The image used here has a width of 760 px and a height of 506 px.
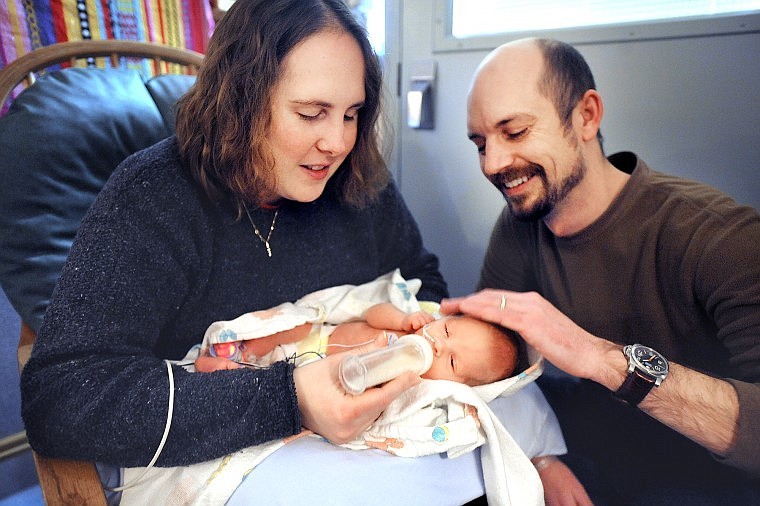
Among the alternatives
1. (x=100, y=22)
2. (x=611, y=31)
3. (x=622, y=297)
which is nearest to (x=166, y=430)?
(x=622, y=297)

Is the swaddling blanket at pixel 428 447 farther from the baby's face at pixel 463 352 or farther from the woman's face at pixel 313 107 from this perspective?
the woman's face at pixel 313 107

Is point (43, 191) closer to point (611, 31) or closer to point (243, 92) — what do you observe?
point (243, 92)

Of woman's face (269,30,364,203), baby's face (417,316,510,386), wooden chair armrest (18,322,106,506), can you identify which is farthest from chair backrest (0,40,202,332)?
baby's face (417,316,510,386)

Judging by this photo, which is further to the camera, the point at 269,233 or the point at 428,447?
the point at 269,233

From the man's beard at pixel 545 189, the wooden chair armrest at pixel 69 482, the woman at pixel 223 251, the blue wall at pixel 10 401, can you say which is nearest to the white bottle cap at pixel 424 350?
the woman at pixel 223 251

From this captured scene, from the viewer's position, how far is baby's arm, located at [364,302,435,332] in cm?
116

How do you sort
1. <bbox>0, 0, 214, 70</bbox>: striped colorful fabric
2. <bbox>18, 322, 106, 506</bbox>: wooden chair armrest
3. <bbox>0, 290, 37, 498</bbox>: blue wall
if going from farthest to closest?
<bbox>0, 290, 37, 498</bbox>: blue wall < <bbox>0, 0, 214, 70</bbox>: striped colorful fabric < <bbox>18, 322, 106, 506</bbox>: wooden chair armrest

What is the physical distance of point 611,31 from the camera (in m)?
1.50

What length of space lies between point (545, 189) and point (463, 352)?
45 cm

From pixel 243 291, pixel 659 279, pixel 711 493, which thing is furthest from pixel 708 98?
pixel 243 291

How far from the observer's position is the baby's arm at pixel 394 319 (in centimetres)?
116

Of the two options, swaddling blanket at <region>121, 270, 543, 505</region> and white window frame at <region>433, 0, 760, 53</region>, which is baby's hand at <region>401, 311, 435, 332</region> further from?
white window frame at <region>433, 0, 760, 53</region>

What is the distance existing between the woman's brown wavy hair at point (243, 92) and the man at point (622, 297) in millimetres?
448

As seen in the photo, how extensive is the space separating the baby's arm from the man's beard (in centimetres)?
35
